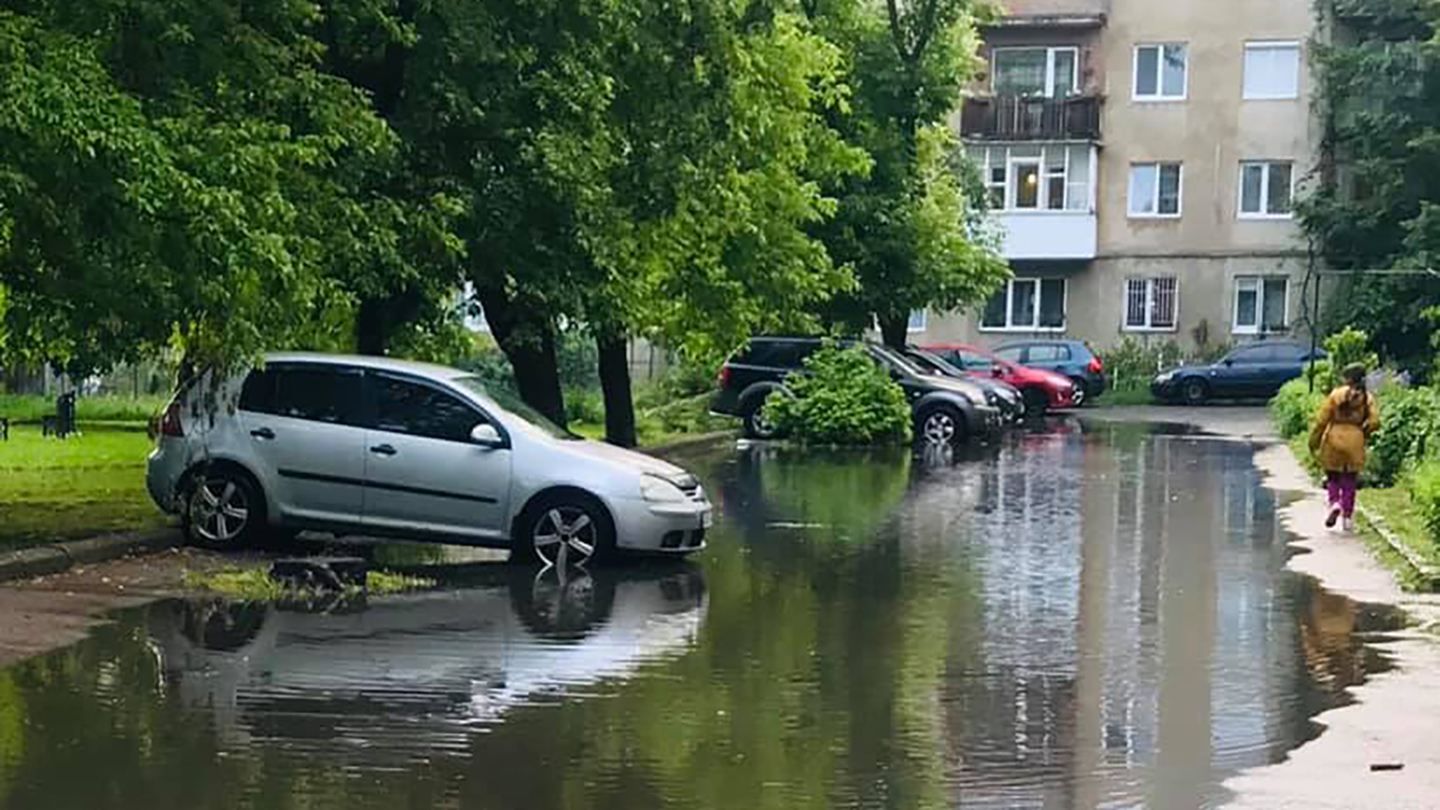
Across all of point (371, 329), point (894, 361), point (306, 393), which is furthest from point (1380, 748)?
point (894, 361)

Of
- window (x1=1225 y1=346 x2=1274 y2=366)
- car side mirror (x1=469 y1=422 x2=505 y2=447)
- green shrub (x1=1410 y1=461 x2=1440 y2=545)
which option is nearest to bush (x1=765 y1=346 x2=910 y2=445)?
green shrub (x1=1410 y1=461 x2=1440 y2=545)

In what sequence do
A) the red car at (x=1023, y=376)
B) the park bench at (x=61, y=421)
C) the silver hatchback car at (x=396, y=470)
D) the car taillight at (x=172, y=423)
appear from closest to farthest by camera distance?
the silver hatchback car at (x=396, y=470)
the car taillight at (x=172, y=423)
the park bench at (x=61, y=421)
the red car at (x=1023, y=376)

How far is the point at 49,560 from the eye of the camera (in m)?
13.8

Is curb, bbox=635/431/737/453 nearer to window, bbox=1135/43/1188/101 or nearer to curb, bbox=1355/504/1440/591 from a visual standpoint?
curb, bbox=1355/504/1440/591

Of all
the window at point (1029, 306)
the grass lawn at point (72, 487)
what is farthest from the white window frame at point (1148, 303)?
the grass lawn at point (72, 487)

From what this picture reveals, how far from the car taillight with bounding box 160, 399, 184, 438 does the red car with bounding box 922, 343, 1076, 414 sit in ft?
91.8

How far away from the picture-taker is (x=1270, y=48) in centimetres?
5359

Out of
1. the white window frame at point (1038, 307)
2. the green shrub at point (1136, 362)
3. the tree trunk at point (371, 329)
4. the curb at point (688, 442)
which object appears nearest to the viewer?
the tree trunk at point (371, 329)

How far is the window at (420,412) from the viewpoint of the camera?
49.9ft

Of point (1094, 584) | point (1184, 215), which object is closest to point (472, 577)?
point (1094, 584)

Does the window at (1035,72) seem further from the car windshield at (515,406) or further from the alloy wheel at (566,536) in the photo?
the alloy wheel at (566,536)

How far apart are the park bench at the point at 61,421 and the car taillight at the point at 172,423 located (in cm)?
1236

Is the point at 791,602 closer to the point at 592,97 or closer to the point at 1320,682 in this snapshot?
the point at 1320,682

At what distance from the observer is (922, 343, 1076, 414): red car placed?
42438 millimetres
